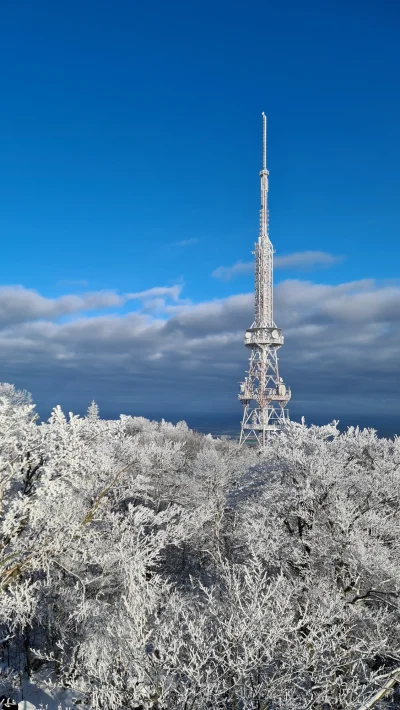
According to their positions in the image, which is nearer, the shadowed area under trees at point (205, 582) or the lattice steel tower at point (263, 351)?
the shadowed area under trees at point (205, 582)

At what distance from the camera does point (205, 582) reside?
25578mm

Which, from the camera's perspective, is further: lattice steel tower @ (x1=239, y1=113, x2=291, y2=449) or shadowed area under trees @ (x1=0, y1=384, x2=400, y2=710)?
lattice steel tower @ (x1=239, y1=113, x2=291, y2=449)

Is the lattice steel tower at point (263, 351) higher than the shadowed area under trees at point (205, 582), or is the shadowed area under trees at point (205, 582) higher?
the lattice steel tower at point (263, 351)

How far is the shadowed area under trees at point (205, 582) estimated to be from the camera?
899 centimetres

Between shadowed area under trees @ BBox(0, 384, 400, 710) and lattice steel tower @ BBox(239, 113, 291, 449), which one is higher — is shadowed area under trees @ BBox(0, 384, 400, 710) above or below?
below

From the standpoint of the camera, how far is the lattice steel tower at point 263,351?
60656 mm

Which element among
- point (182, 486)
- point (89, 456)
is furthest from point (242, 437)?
point (89, 456)

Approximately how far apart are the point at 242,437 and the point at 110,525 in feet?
141

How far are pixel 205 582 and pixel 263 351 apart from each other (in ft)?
128

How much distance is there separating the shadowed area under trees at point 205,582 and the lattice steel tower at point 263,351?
3286 centimetres

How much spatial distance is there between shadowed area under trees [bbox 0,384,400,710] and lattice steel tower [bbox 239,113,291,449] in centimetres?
3286

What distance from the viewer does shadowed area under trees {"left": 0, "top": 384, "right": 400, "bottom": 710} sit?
29.5 ft

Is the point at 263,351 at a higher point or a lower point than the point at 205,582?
higher

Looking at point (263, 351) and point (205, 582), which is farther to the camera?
point (263, 351)
